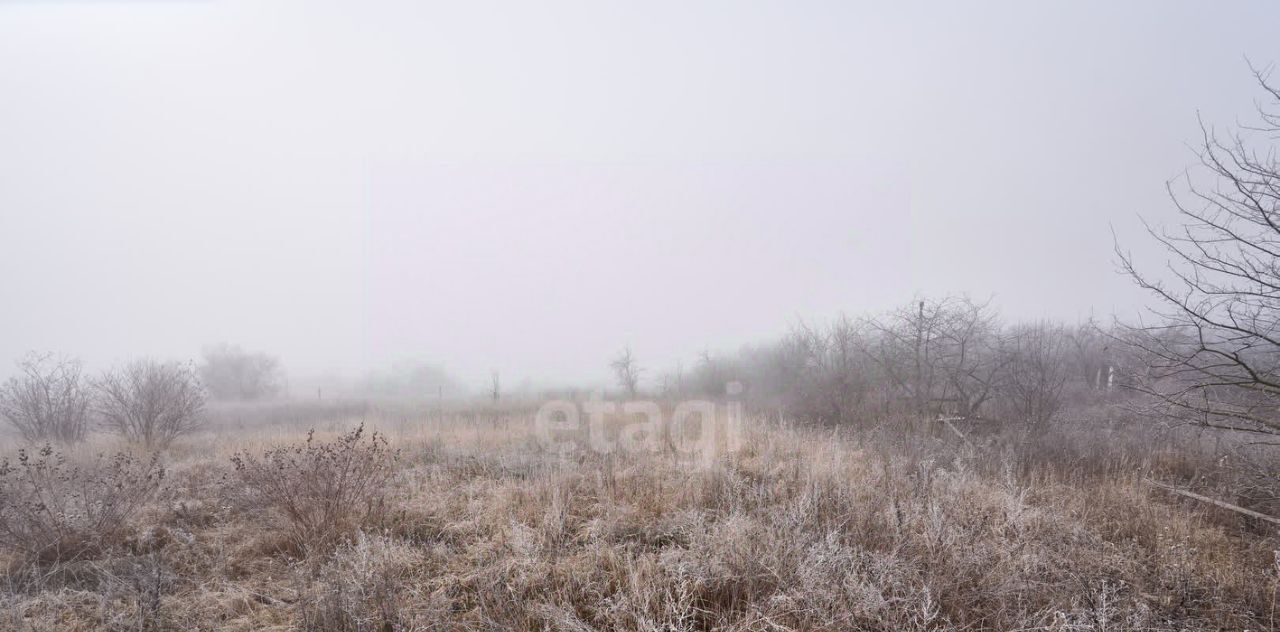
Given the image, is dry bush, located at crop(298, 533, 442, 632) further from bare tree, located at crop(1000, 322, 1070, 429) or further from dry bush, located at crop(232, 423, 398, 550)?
bare tree, located at crop(1000, 322, 1070, 429)

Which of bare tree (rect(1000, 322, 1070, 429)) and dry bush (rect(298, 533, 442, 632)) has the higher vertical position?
bare tree (rect(1000, 322, 1070, 429))

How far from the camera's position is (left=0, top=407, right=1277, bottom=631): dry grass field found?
2949mm

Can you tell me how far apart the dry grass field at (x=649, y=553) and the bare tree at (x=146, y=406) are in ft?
16.9

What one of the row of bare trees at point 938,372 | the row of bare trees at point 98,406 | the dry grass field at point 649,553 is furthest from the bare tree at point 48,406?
the row of bare trees at point 938,372

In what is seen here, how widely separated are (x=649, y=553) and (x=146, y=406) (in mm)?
12042

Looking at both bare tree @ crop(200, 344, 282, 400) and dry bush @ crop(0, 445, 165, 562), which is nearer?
dry bush @ crop(0, 445, 165, 562)

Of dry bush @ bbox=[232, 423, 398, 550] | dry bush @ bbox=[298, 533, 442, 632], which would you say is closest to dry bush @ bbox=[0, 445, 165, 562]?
dry bush @ bbox=[232, 423, 398, 550]

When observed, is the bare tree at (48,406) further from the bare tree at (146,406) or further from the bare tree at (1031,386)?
the bare tree at (1031,386)

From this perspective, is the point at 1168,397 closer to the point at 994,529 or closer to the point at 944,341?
the point at 994,529

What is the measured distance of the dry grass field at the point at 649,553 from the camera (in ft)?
9.68

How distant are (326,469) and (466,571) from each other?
77.7 inches

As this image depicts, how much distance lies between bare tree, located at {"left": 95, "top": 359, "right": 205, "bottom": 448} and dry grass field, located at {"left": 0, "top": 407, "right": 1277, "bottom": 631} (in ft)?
16.9

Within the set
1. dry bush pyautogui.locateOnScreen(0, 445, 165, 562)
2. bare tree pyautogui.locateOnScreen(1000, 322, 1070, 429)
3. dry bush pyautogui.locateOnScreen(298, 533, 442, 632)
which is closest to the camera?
dry bush pyautogui.locateOnScreen(298, 533, 442, 632)

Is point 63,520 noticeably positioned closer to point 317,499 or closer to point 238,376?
point 317,499
